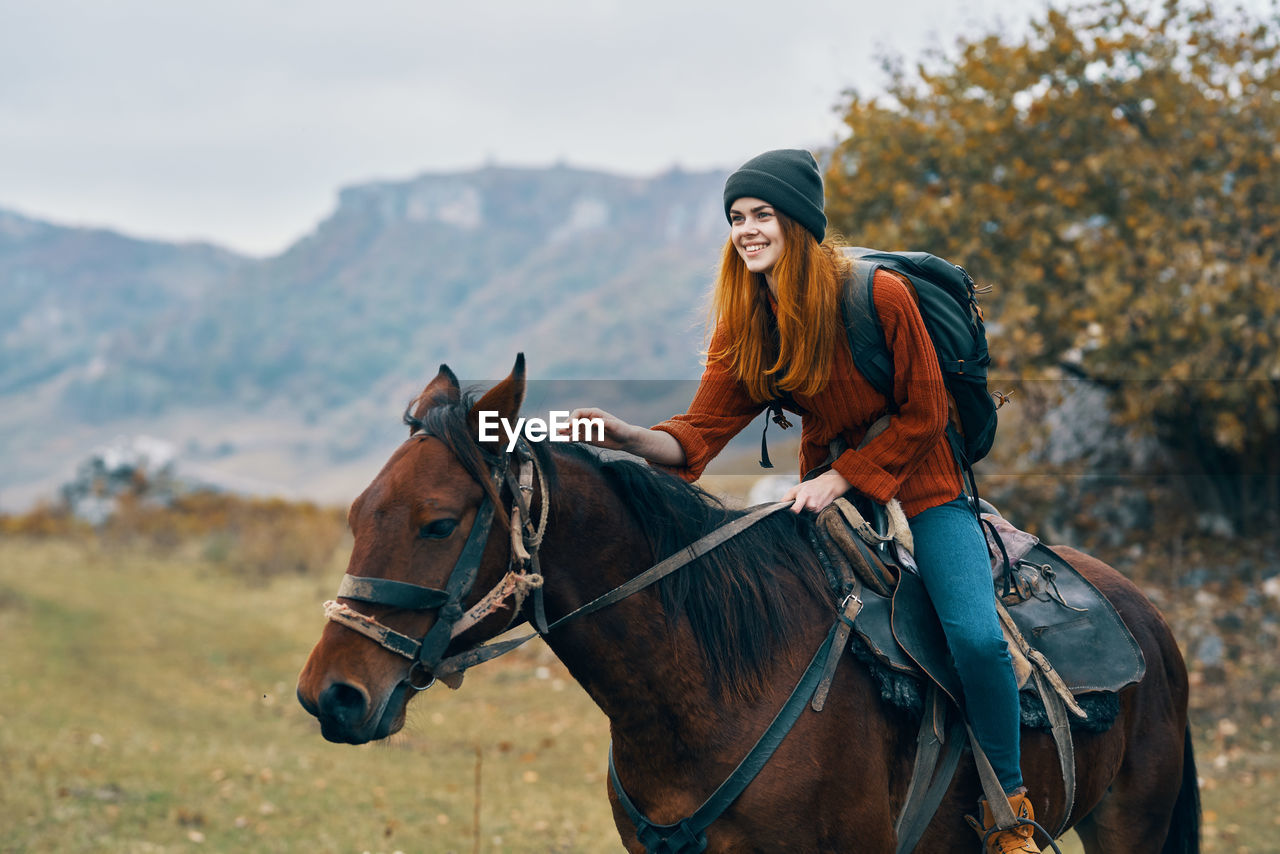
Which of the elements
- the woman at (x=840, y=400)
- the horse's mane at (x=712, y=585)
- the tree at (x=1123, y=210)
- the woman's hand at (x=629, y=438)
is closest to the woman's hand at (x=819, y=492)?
the woman at (x=840, y=400)

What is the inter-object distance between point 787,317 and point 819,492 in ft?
1.91

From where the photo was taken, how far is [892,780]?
111 inches

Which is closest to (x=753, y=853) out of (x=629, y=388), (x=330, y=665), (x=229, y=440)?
(x=330, y=665)

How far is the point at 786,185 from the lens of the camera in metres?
2.78

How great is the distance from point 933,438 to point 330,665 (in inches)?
71.5

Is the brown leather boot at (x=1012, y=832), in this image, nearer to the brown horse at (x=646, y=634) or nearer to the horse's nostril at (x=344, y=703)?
the brown horse at (x=646, y=634)

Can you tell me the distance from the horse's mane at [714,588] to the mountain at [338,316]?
67888mm

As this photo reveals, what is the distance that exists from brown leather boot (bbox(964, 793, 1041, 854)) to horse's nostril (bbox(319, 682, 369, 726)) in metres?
1.90

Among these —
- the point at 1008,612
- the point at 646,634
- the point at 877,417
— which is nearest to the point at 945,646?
the point at 1008,612

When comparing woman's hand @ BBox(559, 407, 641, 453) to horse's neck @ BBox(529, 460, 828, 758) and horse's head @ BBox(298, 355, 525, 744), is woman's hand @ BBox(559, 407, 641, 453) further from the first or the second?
horse's head @ BBox(298, 355, 525, 744)

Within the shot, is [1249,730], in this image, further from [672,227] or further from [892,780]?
[672,227]

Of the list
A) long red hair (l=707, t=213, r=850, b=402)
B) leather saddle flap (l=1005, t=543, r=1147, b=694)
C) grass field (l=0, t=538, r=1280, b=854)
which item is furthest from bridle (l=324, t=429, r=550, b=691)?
leather saddle flap (l=1005, t=543, r=1147, b=694)

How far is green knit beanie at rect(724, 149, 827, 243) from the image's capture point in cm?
277

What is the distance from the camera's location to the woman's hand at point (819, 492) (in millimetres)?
2957
